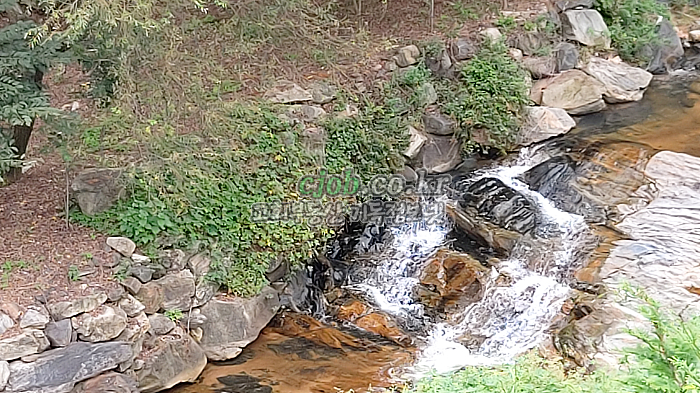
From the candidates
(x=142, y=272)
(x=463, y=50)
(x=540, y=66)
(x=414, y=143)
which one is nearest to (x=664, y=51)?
(x=540, y=66)

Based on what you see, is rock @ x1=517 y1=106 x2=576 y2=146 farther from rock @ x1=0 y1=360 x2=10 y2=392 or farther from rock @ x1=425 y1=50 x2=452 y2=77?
rock @ x1=0 y1=360 x2=10 y2=392

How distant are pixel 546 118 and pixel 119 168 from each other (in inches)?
216

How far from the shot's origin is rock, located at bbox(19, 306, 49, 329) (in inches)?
198

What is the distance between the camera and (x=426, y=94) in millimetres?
8312

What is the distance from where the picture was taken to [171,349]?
18.7ft

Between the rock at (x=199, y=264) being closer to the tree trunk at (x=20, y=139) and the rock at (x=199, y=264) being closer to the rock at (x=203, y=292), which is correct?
the rock at (x=203, y=292)

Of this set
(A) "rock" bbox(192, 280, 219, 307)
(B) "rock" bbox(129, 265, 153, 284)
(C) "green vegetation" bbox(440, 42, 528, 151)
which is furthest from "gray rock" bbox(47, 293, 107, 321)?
(C) "green vegetation" bbox(440, 42, 528, 151)

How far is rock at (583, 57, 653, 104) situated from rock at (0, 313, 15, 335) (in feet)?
26.3

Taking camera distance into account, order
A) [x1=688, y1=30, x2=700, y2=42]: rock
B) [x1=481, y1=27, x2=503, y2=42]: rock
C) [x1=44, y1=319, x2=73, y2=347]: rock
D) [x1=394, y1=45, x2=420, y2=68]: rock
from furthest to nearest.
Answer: [x1=688, y1=30, x2=700, y2=42]: rock
[x1=481, y1=27, x2=503, y2=42]: rock
[x1=394, y1=45, x2=420, y2=68]: rock
[x1=44, y1=319, x2=73, y2=347]: rock

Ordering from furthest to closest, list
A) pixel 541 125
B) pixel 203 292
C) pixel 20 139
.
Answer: pixel 541 125, pixel 203 292, pixel 20 139

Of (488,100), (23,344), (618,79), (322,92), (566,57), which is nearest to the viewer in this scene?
(23,344)

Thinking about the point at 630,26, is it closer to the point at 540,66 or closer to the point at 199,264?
the point at 540,66

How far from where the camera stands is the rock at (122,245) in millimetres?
5762

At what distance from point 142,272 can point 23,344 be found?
1.12 meters
